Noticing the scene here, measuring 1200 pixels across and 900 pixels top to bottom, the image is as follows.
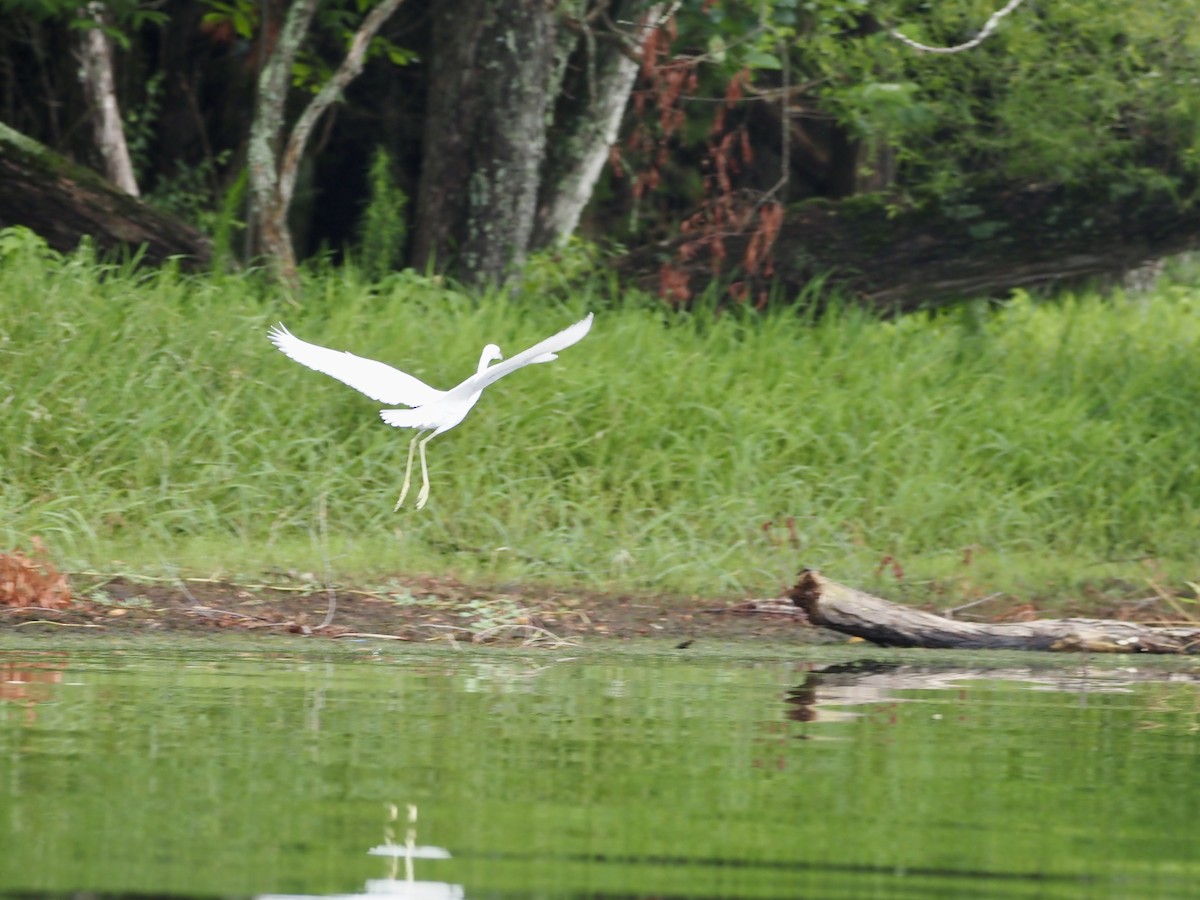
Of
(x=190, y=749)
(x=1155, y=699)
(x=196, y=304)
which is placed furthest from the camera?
(x=196, y=304)

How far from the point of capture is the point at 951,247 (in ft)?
37.9

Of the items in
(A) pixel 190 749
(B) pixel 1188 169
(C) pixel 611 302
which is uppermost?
(B) pixel 1188 169

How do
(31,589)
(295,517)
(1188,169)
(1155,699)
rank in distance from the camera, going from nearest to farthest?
(1155,699), (31,589), (295,517), (1188,169)

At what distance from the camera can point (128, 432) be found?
8.87m

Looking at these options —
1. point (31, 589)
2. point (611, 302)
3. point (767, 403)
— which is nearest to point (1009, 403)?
point (767, 403)

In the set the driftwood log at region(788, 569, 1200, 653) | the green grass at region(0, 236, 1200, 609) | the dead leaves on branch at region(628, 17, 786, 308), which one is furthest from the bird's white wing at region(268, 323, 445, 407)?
the dead leaves on branch at region(628, 17, 786, 308)

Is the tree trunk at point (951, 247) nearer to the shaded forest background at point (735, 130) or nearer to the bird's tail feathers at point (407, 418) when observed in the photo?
the shaded forest background at point (735, 130)

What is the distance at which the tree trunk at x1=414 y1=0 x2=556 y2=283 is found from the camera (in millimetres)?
11016

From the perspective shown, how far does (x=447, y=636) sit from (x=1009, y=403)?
14.6ft

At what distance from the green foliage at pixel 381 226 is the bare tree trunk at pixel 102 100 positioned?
5.20 feet

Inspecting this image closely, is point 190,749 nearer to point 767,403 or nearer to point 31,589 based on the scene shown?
point 31,589

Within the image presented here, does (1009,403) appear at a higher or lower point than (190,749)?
higher

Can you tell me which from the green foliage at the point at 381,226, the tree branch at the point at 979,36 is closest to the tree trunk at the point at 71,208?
the green foliage at the point at 381,226

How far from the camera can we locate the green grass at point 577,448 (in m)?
8.47
